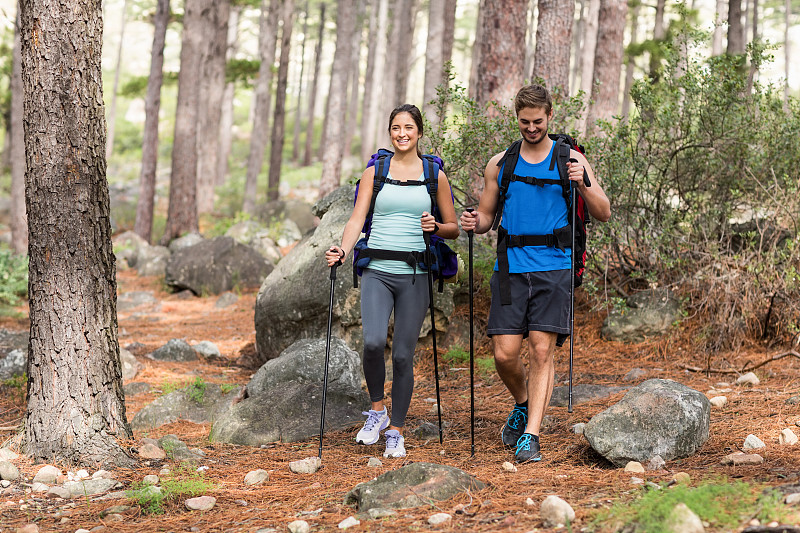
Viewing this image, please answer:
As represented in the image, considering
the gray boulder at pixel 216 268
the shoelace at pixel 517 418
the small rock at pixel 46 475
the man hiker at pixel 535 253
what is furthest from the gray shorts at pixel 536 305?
the gray boulder at pixel 216 268

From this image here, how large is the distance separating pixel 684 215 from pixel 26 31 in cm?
625

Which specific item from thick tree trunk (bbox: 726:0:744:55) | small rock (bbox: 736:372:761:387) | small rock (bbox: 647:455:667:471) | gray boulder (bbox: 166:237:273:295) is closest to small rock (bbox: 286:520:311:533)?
small rock (bbox: 647:455:667:471)

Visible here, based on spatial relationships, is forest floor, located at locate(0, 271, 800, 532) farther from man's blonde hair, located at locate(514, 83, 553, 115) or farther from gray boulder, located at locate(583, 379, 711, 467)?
man's blonde hair, located at locate(514, 83, 553, 115)

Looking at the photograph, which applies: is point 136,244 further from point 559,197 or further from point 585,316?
point 559,197

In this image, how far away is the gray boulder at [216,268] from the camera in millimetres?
13352

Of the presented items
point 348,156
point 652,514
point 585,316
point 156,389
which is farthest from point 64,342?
point 348,156

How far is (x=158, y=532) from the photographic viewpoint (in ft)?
11.8

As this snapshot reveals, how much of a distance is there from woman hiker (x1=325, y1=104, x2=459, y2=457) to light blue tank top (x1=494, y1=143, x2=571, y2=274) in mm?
481

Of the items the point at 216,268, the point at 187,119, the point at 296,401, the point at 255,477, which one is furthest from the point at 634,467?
the point at 187,119

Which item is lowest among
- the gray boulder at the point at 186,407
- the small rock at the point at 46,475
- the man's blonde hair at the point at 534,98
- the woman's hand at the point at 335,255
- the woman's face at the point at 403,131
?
the gray boulder at the point at 186,407

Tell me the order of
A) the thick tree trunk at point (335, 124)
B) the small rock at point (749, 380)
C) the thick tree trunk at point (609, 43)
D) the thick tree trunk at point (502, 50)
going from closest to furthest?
the small rock at point (749, 380), the thick tree trunk at point (502, 50), the thick tree trunk at point (609, 43), the thick tree trunk at point (335, 124)

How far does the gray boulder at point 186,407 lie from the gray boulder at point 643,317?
3.89 m

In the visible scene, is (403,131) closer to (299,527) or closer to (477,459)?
(477,459)

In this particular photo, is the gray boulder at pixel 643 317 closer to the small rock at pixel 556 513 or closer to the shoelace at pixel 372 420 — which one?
the shoelace at pixel 372 420
